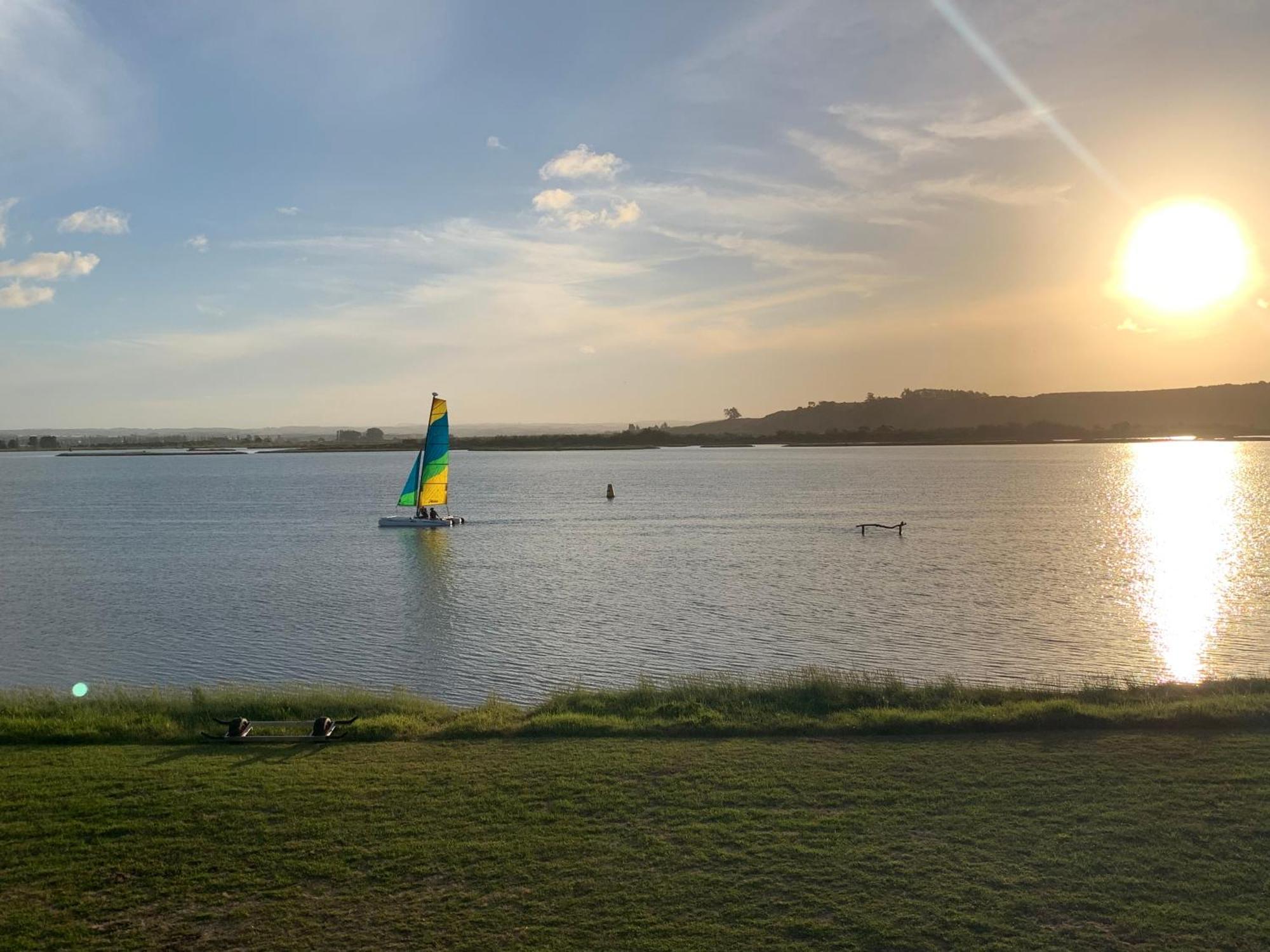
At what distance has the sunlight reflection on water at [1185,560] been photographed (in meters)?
21.8

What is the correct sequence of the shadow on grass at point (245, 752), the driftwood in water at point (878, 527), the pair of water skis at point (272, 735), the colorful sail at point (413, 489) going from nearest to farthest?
the shadow on grass at point (245, 752)
the pair of water skis at point (272, 735)
the driftwood in water at point (878, 527)
the colorful sail at point (413, 489)

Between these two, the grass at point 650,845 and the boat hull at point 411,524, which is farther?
the boat hull at point 411,524

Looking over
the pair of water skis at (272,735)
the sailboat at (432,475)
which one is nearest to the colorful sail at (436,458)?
the sailboat at (432,475)

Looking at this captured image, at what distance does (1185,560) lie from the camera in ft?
123

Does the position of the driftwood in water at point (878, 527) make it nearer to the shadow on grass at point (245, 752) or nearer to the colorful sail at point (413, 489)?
the colorful sail at point (413, 489)

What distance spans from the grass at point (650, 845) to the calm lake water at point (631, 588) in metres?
7.34

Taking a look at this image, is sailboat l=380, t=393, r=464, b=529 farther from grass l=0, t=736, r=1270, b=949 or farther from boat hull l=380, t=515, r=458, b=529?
grass l=0, t=736, r=1270, b=949

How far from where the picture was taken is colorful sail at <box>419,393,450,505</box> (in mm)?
51344

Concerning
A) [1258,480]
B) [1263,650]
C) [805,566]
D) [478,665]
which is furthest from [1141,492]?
[478,665]

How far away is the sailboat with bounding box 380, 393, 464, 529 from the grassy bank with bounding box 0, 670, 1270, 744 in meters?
36.5

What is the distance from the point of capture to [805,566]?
1419 inches

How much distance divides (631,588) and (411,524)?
25341mm

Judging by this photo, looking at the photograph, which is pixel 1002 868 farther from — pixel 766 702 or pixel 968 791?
pixel 766 702

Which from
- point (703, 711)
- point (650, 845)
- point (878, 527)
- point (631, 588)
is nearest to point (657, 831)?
point (650, 845)
